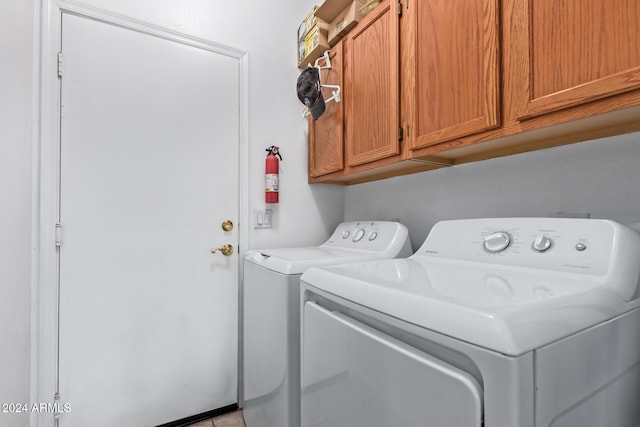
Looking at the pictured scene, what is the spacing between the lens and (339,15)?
174 cm

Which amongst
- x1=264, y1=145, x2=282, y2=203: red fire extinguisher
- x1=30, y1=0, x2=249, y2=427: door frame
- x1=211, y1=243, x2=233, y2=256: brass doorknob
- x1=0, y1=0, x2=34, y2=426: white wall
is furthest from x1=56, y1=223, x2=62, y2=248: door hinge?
x1=264, y1=145, x2=282, y2=203: red fire extinguisher

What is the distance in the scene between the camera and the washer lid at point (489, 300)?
0.47m

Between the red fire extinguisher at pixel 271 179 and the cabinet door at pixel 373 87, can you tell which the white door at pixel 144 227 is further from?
the cabinet door at pixel 373 87

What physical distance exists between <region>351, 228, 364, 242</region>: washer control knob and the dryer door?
82cm

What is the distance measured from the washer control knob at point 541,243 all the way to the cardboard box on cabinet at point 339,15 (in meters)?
1.39

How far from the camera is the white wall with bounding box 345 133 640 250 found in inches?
38.1

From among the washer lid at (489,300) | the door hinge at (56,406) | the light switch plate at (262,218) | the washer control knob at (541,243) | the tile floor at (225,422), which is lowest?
the tile floor at (225,422)

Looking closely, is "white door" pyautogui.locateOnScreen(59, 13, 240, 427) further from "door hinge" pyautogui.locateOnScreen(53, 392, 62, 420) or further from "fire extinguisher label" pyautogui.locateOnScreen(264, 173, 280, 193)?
"fire extinguisher label" pyautogui.locateOnScreen(264, 173, 280, 193)

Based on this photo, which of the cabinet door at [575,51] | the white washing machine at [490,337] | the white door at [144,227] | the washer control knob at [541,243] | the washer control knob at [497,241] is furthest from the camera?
the white door at [144,227]

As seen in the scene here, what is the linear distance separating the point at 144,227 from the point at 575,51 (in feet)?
6.18

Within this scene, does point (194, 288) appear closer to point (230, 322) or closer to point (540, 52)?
point (230, 322)

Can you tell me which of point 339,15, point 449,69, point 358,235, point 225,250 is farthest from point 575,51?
point 225,250

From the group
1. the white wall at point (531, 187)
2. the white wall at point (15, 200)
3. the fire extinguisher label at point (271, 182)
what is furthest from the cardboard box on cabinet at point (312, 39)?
the white wall at point (15, 200)

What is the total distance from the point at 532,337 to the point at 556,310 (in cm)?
11
